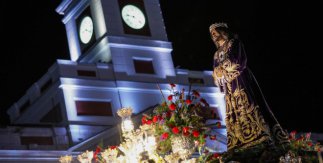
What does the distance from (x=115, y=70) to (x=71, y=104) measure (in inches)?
177

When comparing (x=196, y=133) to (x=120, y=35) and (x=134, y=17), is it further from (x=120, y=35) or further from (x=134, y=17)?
(x=134, y=17)

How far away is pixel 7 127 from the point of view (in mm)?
37031

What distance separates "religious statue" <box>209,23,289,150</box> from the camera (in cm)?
1278

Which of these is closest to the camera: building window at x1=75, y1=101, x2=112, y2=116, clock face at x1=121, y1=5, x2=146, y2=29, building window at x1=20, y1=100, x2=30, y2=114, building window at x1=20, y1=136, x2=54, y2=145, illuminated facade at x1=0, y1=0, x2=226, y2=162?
building window at x1=20, y1=136, x2=54, y2=145

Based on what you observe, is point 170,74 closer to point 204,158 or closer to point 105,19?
point 105,19

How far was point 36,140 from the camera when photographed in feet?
123

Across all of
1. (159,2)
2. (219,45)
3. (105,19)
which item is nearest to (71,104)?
(105,19)

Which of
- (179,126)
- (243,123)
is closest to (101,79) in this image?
(243,123)

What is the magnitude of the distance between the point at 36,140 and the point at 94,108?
5446mm

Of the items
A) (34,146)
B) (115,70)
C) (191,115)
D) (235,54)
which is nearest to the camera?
(191,115)

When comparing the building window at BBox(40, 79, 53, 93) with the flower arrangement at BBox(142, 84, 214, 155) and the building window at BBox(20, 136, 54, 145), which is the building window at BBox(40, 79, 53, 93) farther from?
the flower arrangement at BBox(142, 84, 214, 155)

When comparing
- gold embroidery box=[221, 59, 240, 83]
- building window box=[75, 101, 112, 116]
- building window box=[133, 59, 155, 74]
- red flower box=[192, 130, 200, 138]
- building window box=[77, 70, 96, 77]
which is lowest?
red flower box=[192, 130, 200, 138]

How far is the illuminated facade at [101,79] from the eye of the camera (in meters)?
40.0

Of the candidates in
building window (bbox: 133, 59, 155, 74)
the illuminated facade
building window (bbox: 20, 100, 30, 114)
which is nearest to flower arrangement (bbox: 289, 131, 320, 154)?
the illuminated facade
